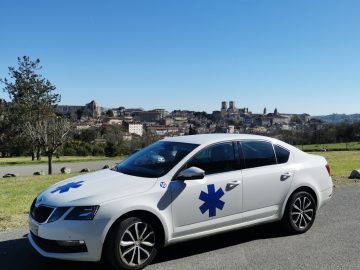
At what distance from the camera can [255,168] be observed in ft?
21.0

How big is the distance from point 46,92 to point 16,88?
4.18m

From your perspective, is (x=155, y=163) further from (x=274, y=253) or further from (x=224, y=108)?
(x=224, y=108)

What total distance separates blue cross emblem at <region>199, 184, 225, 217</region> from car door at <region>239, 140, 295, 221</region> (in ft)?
1.44

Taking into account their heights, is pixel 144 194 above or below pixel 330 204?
above

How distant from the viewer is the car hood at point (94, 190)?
5044 mm

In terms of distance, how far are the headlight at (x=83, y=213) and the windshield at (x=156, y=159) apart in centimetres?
98

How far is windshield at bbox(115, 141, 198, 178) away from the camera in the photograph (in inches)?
229

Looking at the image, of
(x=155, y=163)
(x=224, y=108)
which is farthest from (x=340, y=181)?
(x=224, y=108)

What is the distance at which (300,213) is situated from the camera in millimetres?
6836

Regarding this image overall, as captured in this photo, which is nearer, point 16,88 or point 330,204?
point 330,204

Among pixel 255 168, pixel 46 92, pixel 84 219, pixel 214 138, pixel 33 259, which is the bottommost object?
pixel 33 259

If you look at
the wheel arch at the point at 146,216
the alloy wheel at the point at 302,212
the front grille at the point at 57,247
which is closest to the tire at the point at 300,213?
the alloy wheel at the point at 302,212

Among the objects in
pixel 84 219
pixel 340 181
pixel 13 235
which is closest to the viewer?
pixel 84 219

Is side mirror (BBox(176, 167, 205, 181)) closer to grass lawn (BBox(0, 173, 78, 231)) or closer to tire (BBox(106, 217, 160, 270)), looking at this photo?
tire (BBox(106, 217, 160, 270))
